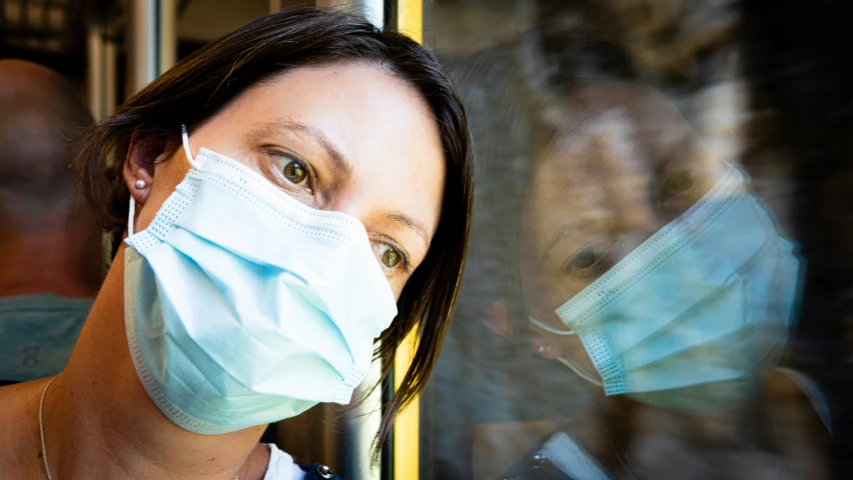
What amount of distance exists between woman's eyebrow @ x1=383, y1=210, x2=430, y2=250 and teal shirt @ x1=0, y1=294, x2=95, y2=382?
51.0 inches

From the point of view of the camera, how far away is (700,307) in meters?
0.80

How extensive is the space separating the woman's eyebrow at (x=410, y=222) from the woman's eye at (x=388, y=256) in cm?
5

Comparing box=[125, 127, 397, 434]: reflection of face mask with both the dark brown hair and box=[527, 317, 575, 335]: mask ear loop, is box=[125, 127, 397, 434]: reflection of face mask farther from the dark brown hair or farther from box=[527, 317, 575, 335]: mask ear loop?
box=[527, 317, 575, 335]: mask ear loop

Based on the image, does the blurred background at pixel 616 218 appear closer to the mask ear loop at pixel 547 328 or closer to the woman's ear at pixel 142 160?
the mask ear loop at pixel 547 328

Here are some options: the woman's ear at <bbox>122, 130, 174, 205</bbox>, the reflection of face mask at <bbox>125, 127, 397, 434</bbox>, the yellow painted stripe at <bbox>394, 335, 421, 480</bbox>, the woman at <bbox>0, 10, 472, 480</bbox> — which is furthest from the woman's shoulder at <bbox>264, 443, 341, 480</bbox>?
the woman's ear at <bbox>122, 130, 174, 205</bbox>

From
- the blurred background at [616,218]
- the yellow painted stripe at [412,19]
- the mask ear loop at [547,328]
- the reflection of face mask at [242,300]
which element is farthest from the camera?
the yellow painted stripe at [412,19]

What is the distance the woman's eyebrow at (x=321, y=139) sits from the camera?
2.96 feet

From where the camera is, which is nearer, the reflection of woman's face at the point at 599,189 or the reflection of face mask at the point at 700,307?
the reflection of face mask at the point at 700,307

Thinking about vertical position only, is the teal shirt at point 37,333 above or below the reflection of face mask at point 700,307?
below

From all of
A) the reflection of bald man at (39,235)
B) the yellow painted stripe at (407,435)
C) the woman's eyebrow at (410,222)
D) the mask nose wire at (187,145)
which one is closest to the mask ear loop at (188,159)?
the mask nose wire at (187,145)

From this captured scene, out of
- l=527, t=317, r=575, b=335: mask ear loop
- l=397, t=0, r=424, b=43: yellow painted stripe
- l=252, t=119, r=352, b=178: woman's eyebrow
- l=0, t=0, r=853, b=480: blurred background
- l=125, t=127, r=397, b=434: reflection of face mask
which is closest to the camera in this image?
l=0, t=0, r=853, b=480: blurred background

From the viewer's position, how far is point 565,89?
107 cm

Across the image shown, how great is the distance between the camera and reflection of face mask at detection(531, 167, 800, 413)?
71 cm

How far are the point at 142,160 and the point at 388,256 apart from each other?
431mm
